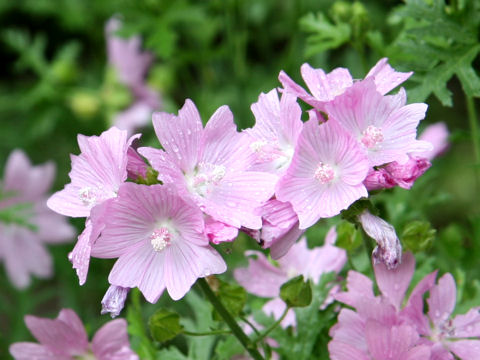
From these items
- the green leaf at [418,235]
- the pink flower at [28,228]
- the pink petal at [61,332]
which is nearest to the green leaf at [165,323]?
the pink petal at [61,332]

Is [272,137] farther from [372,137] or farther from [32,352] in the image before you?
[32,352]

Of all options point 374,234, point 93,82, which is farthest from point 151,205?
point 93,82

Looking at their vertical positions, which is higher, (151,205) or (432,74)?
(151,205)

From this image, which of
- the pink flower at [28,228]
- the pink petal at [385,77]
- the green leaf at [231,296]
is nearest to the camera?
the pink petal at [385,77]

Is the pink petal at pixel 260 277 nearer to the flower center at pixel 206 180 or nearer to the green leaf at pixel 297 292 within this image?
the green leaf at pixel 297 292

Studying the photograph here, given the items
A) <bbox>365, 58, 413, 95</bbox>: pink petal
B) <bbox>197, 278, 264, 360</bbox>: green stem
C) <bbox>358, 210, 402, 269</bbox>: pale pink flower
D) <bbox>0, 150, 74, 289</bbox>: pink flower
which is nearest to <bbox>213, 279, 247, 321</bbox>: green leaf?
<bbox>197, 278, 264, 360</bbox>: green stem

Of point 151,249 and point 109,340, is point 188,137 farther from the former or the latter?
point 109,340

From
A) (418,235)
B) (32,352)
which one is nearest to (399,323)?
(418,235)

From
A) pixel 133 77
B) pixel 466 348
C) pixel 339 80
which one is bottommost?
pixel 466 348
